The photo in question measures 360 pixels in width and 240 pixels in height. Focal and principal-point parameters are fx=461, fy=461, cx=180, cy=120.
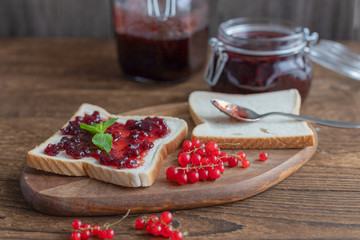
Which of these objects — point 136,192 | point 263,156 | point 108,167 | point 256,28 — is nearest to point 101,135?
point 108,167

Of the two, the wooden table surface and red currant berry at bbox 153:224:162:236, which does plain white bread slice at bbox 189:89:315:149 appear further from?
red currant berry at bbox 153:224:162:236

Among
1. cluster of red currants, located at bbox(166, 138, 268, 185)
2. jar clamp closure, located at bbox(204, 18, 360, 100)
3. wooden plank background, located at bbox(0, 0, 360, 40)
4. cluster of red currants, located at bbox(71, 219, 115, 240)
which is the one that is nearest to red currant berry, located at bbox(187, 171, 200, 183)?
cluster of red currants, located at bbox(166, 138, 268, 185)

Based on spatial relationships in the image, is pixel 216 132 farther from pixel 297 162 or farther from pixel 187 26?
pixel 187 26

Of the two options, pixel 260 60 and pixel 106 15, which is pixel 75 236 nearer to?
pixel 260 60

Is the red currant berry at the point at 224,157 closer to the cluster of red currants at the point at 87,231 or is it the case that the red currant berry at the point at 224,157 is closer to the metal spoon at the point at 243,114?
the metal spoon at the point at 243,114

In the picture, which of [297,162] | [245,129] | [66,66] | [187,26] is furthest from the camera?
[66,66]

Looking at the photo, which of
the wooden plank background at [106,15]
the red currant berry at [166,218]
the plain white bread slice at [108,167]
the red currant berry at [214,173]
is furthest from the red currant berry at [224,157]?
the wooden plank background at [106,15]

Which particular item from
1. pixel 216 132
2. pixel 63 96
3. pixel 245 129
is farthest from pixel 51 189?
pixel 63 96
